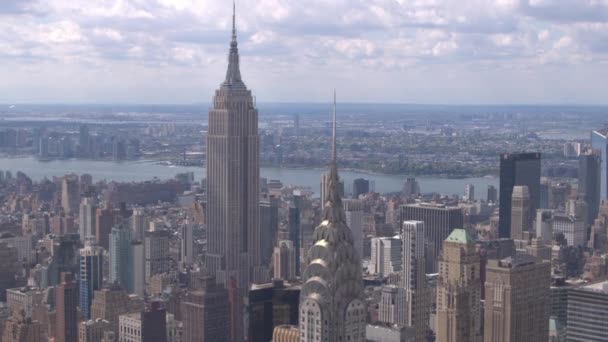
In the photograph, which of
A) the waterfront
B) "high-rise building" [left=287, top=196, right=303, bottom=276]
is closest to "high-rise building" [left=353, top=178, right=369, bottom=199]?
the waterfront

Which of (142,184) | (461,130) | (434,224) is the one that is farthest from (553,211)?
(461,130)

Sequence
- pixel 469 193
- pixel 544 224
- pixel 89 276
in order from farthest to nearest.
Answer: pixel 469 193, pixel 544 224, pixel 89 276

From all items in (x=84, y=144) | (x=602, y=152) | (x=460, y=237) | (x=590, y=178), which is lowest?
(x=590, y=178)

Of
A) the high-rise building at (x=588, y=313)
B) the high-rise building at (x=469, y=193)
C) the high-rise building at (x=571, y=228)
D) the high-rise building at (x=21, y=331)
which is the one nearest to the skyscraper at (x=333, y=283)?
the high-rise building at (x=588, y=313)

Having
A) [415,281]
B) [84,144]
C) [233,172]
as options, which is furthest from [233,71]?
[84,144]

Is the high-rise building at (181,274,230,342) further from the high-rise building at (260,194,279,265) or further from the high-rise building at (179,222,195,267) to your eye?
the high-rise building at (179,222,195,267)

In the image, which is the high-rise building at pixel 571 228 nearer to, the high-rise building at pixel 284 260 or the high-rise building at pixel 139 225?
the high-rise building at pixel 284 260

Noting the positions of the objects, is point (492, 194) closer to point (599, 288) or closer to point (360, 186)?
point (360, 186)
